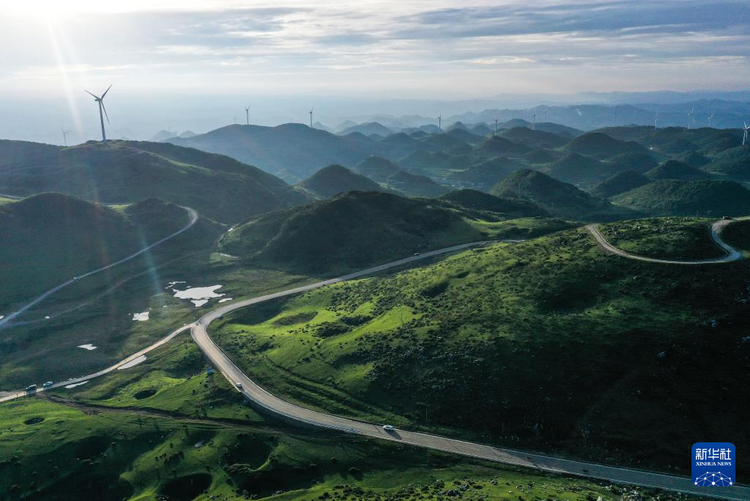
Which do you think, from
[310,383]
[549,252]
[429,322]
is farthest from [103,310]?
[549,252]

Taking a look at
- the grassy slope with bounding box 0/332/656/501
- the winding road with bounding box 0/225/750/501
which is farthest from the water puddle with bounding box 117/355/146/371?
the grassy slope with bounding box 0/332/656/501

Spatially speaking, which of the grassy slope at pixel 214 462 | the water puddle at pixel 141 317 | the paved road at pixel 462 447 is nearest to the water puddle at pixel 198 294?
the water puddle at pixel 141 317

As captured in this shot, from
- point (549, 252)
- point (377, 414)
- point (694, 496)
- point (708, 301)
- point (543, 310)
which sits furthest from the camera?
point (549, 252)

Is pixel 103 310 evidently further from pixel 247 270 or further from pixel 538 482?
pixel 538 482

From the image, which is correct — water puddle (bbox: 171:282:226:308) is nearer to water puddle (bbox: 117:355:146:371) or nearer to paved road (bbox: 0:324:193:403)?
paved road (bbox: 0:324:193:403)

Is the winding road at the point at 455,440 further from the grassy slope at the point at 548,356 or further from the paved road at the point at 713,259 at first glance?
the grassy slope at the point at 548,356

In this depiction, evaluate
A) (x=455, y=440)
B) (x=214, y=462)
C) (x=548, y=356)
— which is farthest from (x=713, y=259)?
(x=214, y=462)
